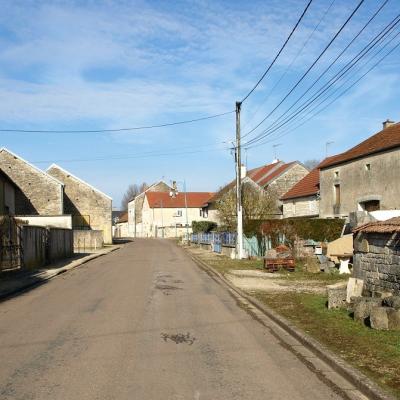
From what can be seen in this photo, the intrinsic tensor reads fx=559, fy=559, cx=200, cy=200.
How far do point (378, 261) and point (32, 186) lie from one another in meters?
47.3

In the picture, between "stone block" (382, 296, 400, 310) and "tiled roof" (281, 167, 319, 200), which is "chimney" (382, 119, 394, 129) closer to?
"tiled roof" (281, 167, 319, 200)

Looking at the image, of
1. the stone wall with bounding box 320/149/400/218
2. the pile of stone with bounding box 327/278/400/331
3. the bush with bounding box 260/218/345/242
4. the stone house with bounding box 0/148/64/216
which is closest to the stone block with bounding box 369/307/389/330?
the pile of stone with bounding box 327/278/400/331

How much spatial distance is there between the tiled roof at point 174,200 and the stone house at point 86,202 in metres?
36.2

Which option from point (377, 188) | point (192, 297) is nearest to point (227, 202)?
point (377, 188)

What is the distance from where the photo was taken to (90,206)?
204 feet

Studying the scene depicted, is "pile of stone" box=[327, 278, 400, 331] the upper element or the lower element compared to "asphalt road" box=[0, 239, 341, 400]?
upper

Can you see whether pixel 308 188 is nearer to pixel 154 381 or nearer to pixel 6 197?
pixel 6 197

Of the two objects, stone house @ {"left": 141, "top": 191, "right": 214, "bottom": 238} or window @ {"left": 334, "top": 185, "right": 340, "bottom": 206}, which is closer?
window @ {"left": 334, "top": 185, "right": 340, "bottom": 206}

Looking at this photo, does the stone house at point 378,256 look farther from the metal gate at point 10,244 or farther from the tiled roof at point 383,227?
the metal gate at point 10,244

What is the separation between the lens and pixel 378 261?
12.4 metres

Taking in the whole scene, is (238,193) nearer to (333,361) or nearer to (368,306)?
(368,306)

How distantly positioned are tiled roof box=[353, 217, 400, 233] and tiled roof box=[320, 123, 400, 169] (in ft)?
60.3

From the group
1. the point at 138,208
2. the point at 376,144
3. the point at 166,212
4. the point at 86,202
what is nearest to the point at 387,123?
the point at 376,144

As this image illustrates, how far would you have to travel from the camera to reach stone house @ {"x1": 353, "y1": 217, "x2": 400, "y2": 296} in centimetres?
1139
